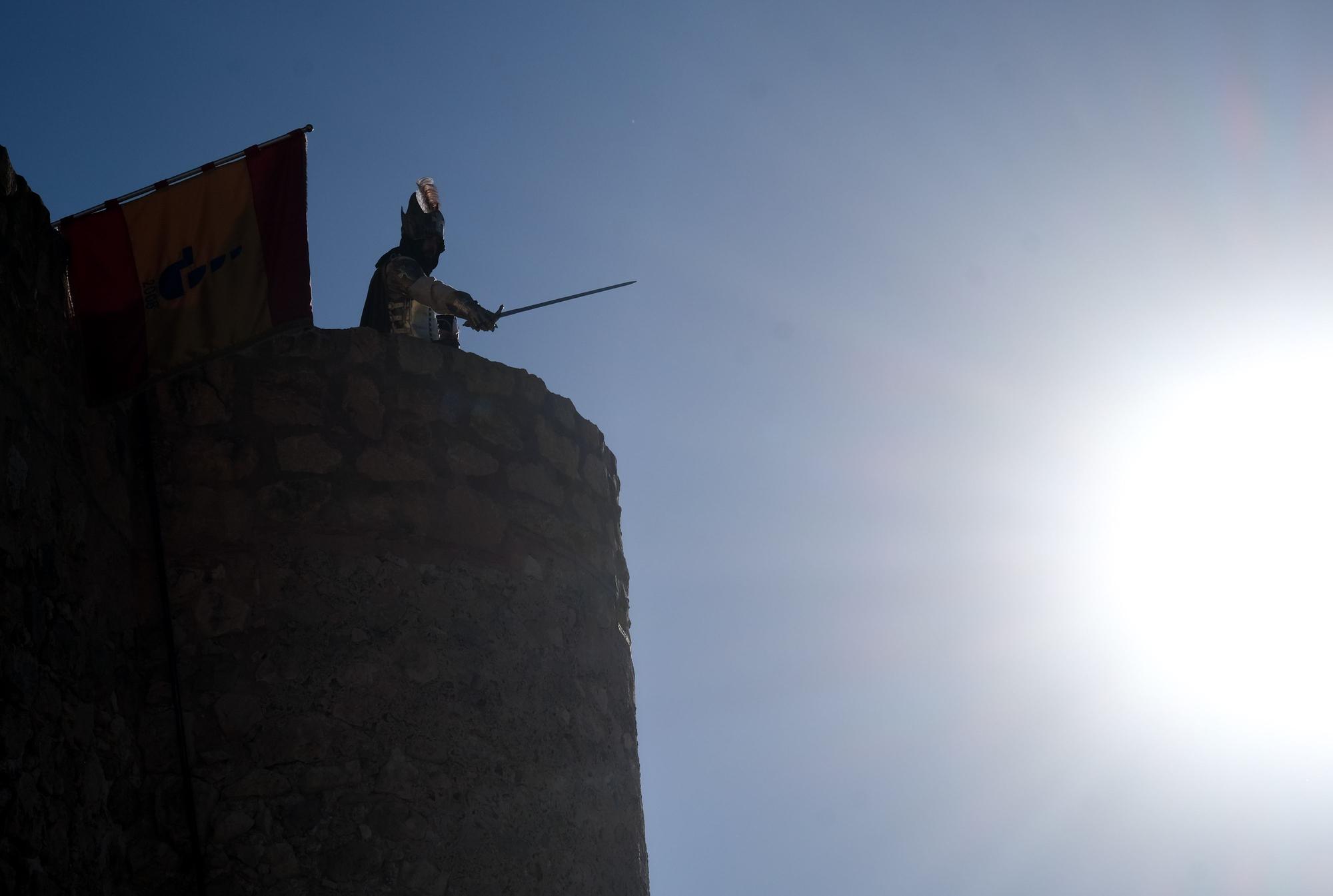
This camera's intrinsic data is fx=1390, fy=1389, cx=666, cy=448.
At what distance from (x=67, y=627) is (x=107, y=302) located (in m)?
1.04

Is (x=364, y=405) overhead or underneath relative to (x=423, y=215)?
underneath

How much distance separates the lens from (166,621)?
420cm

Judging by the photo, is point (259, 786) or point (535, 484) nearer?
point (259, 786)

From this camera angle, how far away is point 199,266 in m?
Answer: 4.32

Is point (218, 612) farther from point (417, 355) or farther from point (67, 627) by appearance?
point (417, 355)

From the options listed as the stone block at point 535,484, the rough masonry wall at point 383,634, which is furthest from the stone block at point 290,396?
the stone block at point 535,484

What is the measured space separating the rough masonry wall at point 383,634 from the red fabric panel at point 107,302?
24 cm

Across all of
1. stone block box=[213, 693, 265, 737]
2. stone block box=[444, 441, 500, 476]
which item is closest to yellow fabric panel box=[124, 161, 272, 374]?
stone block box=[444, 441, 500, 476]

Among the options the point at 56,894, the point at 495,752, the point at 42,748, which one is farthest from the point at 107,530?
the point at 495,752

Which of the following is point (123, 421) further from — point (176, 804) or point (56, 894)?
point (56, 894)

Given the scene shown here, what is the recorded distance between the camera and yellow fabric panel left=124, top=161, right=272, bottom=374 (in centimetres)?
423

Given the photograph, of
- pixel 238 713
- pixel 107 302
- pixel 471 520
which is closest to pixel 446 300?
pixel 471 520

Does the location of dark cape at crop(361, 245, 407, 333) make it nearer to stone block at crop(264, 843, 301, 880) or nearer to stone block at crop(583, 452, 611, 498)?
stone block at crop(583, 452, 611, 498)

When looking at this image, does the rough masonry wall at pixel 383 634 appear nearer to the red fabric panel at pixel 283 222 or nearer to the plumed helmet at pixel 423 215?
the red fabric panel at pixel 283 222
